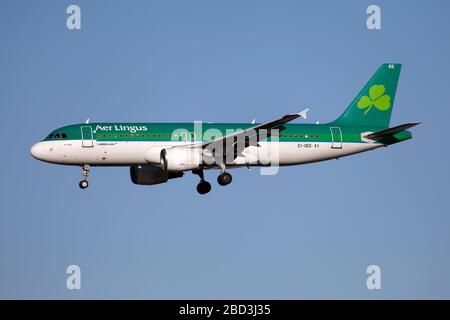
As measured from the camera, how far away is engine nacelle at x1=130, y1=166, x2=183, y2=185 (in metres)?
73.0

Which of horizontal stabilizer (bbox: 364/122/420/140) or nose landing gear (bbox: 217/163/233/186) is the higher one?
horizontal stabilizer (bbox: 364/122/420/140)

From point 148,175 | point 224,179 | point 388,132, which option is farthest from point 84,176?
point 388,132

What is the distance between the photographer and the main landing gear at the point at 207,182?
230 ft

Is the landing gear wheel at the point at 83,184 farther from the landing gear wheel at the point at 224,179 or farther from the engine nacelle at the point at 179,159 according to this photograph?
the landing gear wheel at the point at 224,179

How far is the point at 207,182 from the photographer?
Result: 238 feet

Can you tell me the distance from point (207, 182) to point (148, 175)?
4015 millimetres

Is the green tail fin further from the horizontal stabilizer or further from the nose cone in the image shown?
the nose cone

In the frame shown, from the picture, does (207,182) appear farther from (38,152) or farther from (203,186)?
(38,152)

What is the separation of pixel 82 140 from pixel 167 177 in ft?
23.7

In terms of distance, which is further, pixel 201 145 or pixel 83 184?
pixel 83 184

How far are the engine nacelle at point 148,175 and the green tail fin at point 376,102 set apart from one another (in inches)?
501

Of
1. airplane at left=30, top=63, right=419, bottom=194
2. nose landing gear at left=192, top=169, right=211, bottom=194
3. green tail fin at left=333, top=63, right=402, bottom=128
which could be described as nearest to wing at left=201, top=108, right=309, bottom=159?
airplane at left=30, top=63, right=419, bottom=194

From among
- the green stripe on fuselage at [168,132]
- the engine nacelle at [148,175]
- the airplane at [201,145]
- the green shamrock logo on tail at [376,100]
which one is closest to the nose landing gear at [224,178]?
the airplane at [201,145]

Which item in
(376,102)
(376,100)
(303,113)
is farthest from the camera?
(376,100)
